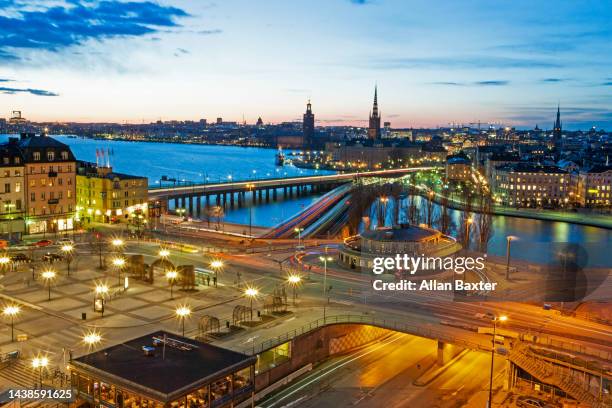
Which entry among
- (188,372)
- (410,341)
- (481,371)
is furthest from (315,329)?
(188,372)

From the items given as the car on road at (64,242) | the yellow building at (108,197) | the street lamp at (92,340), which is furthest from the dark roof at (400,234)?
the yellow building at (108,197)

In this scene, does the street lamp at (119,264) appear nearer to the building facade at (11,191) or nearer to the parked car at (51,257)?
the parked car at (51,257)

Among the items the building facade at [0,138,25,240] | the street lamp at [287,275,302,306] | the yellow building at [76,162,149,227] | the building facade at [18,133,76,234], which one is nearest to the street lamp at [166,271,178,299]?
the street lamp at [287,275,302,306]

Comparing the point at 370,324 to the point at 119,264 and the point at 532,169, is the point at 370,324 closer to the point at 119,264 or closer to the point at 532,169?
the point at 119,264

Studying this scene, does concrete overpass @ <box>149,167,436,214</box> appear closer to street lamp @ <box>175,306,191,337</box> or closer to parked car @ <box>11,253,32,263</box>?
parked car @ <box>11,253,32,263</box>

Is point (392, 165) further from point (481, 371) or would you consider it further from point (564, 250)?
point (481, 371)
